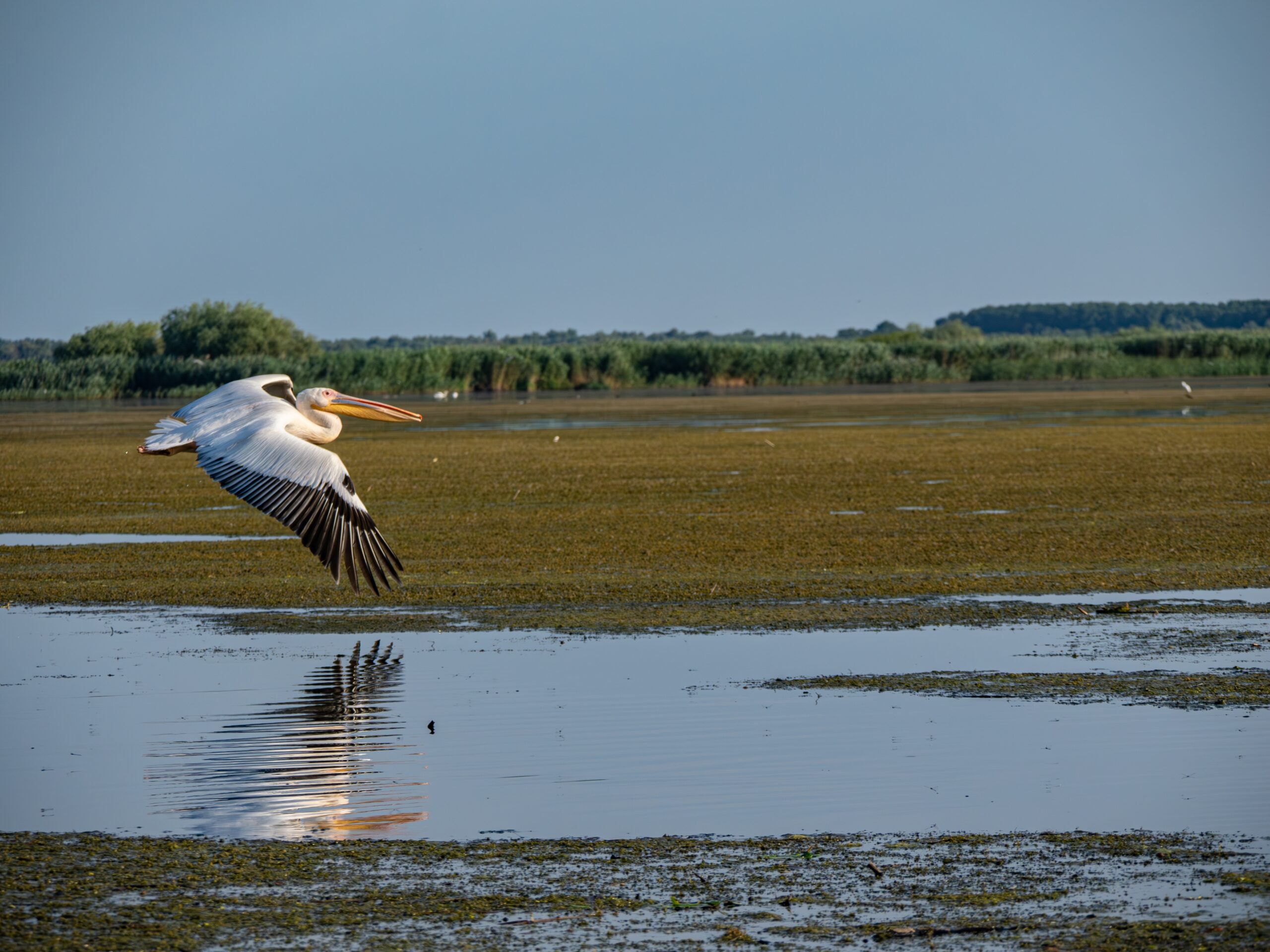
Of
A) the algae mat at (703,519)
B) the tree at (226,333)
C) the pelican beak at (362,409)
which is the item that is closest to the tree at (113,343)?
the tree at (226,333)

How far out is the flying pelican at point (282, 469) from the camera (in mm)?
9211

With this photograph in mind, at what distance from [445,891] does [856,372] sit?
76065 millimetres

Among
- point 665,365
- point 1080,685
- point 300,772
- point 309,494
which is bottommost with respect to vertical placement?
point 300,772

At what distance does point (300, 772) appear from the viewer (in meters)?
7.06

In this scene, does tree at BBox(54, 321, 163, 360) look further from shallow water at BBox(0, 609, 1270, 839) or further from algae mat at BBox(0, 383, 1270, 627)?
shallow water at BBox(0, 609, 1270, 839)

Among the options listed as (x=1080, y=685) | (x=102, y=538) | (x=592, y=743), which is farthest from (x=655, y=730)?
(x=102, y=538)

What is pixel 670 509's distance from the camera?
18.0 meters

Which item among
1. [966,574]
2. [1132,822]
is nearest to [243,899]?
[1132,822]

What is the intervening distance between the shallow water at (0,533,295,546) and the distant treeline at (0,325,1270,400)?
2201 inches

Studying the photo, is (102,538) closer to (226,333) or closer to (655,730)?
(655,730)

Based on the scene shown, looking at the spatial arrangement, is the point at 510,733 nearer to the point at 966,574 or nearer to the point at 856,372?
the point at 966,574

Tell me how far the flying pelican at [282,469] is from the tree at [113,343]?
273ft

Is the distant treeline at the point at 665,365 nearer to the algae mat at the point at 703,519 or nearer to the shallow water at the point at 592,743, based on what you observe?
the algae mat at the point at 703,519

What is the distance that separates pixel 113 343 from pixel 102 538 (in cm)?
7994
